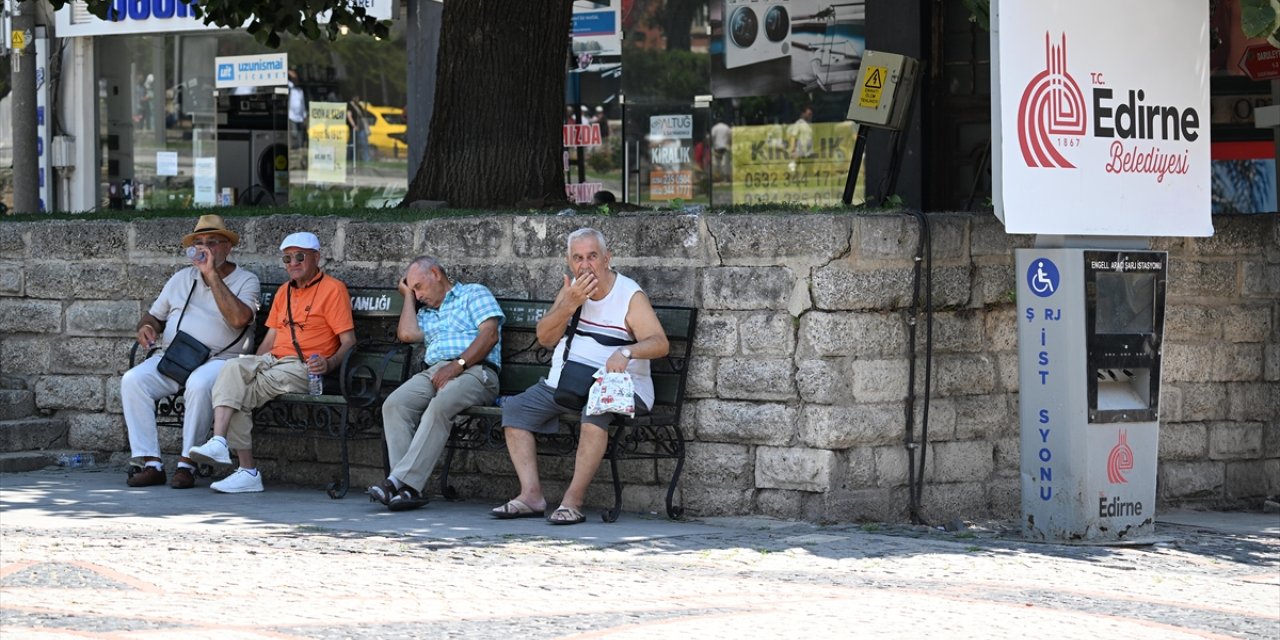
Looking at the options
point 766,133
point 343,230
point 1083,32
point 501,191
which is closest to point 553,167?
point 501,191

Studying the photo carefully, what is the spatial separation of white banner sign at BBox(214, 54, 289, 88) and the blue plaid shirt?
981 cm

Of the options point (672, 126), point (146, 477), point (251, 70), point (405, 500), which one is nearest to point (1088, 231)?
point (405, 500)

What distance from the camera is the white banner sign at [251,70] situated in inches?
739

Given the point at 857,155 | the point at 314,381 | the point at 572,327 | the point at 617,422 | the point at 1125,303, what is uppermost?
the point at 857,155

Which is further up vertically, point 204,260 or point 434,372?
point 204,260

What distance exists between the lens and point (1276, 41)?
921cm

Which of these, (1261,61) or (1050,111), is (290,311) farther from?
(1261,61)

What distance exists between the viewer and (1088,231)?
28.0 feet

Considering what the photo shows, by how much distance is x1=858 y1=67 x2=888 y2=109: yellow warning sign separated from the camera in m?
11.1

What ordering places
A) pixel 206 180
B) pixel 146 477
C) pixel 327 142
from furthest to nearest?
pixel 206 180 < pixel 327 142 < pixel 146 477

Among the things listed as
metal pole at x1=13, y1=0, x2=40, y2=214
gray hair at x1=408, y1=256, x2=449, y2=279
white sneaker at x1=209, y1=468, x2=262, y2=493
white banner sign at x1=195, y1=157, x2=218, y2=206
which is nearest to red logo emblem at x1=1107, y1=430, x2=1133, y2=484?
gray hair at x1=408, y1=256, x2=449, y2=279

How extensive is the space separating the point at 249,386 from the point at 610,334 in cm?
218

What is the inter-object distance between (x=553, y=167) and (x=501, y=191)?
0.39 m

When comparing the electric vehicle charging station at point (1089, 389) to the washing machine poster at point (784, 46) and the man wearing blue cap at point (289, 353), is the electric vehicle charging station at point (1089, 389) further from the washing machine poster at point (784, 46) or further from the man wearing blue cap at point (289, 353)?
the washing machine poster at point (784, 46)
